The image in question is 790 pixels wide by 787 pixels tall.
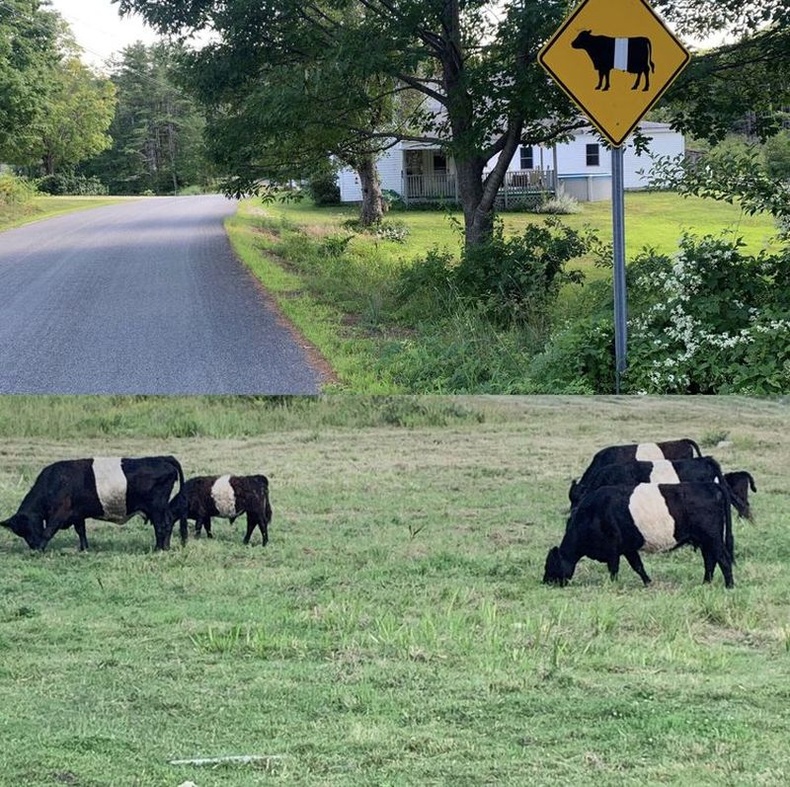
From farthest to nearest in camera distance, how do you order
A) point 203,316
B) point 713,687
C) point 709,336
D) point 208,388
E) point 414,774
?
1. point 203,316
2. point 709,336
3. point 208,388
4. point 713,687
5. point 414,774

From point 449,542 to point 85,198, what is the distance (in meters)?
2.29

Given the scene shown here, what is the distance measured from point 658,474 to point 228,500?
6.70 ft

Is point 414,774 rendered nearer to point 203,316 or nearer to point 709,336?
point 709,336

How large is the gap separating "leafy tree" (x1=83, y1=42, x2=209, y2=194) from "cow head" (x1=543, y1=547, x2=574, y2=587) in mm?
2404

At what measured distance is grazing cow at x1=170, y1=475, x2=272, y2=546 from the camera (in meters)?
5.64

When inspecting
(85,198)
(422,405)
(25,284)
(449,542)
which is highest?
(85,198)

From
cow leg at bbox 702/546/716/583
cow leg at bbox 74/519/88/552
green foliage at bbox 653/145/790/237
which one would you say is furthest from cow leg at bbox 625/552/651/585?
cow leg at bbox 74/519/88/552

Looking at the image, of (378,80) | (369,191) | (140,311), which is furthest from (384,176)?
(140,311)

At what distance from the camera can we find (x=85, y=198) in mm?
5410

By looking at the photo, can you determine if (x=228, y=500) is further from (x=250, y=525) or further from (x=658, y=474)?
(x=658, y=474)

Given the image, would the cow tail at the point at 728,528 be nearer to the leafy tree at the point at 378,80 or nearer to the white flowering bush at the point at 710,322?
the white flowering bush at the point at 710,322

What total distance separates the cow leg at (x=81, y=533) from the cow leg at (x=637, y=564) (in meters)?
2.69

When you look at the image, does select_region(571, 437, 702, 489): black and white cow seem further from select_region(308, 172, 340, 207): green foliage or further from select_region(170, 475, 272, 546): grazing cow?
select_region(308, 172, 340, 207): green foliage

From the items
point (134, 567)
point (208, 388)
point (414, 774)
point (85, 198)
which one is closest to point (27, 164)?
point (85, 198)
